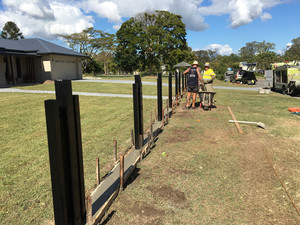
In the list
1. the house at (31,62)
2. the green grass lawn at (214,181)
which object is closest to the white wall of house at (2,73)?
the house at (31,62)

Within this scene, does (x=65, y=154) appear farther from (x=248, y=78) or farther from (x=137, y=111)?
(x=248, y=78)

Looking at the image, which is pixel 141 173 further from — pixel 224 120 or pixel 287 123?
pixel 287 123

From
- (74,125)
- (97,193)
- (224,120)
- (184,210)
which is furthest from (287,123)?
(74,125)

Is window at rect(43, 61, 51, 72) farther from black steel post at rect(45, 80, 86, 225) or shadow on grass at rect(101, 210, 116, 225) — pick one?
black steel post at rect(45, 80, 86, 225)

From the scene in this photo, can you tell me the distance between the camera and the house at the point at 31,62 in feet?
70.1

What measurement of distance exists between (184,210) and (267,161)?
7.75ft

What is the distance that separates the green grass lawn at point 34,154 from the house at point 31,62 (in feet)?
47.1

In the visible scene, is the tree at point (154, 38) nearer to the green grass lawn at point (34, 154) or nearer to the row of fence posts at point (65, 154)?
the green grass lawn at point (34, 154)

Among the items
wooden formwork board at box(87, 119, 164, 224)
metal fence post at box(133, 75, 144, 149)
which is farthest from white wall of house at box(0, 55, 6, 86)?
wooden formwork board at box(87, 119, 164, 224)

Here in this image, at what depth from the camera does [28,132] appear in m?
6.36

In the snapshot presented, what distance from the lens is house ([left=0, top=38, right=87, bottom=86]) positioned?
21.4 meters

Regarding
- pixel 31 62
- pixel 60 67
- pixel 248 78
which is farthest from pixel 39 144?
pixel 248 78

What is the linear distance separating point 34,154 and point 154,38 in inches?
1510

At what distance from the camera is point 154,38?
4050cm
